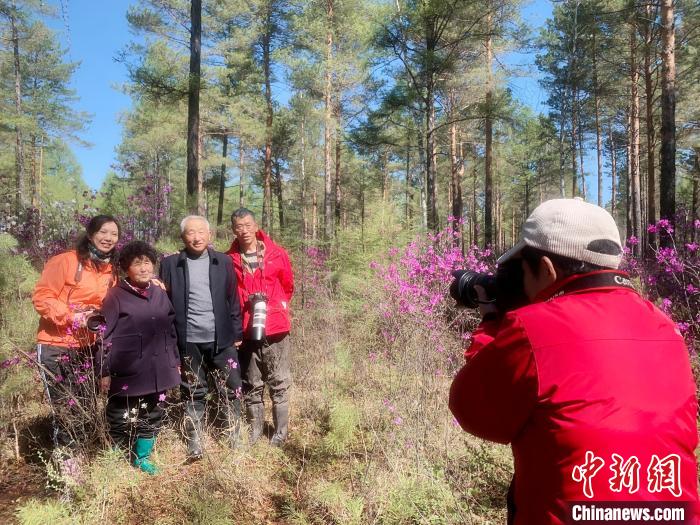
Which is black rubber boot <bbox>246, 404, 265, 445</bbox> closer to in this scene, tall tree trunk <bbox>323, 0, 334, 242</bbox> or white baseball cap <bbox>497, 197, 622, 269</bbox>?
white baseball cap <bbox>497, 197, 622, 269</bbox>

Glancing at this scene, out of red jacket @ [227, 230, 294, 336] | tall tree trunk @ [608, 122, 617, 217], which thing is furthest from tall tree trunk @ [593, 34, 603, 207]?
red jacket @ [227, 230, 294, 336]

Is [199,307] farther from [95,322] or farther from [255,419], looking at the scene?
[255,419]

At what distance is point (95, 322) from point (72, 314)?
0.22 m

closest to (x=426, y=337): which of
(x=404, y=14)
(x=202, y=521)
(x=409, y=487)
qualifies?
(x=409, y=487)

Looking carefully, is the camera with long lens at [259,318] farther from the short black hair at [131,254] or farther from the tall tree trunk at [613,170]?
the tall tree trunk at [613,170]

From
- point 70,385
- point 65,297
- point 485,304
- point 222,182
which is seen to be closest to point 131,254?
point 65,297

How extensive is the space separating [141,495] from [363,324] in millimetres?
3529

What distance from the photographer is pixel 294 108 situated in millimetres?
16641

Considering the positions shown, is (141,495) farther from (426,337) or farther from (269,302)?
(426,337)

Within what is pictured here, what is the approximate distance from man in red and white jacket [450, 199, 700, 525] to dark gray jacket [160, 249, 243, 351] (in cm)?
240

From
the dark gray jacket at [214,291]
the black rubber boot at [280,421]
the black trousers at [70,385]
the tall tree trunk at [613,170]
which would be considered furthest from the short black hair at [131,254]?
the tall tree trunk at [613,170]

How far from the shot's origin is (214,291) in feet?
9.97

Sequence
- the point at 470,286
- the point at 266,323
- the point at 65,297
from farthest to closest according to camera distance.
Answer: the point at 266,323 < the point at 65,297 < the point at 470,286

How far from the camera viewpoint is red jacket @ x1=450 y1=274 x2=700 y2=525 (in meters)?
0.81
